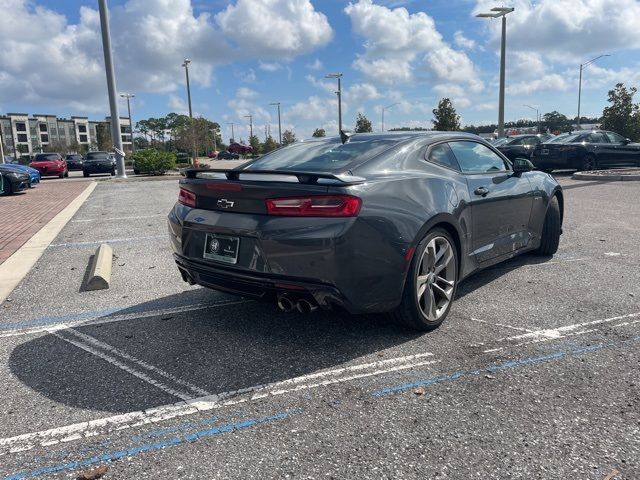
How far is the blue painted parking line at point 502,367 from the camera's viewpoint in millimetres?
2938

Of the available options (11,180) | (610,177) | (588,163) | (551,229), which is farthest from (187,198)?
(588,163)

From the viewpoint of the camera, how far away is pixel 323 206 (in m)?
3.17

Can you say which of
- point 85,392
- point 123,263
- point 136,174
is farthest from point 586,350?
point 136,174

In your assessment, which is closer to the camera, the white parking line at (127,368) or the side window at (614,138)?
the white parking line at (127,368)

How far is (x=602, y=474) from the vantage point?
217cm

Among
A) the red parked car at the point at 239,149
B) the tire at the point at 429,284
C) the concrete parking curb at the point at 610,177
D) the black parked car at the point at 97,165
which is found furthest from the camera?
the red parked car at the point at 239,149

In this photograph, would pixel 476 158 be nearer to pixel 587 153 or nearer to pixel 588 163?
pixel 587 153

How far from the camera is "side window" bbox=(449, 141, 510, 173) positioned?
4.48 m

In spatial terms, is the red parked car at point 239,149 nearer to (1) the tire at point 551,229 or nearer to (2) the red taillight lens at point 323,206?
(1) the tire at point 551,229

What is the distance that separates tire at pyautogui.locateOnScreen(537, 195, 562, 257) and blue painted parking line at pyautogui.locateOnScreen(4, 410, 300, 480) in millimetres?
4198

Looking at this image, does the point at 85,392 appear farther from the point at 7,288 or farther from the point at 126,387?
the point at 7,288

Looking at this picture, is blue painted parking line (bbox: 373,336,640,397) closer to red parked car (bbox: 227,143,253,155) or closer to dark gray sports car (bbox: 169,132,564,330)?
dark gray sports car (bbox: 169,132,564,330)

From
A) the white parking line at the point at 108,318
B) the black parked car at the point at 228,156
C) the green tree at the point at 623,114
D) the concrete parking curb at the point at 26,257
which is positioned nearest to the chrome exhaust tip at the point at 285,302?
the white parking line at the point at 108,318

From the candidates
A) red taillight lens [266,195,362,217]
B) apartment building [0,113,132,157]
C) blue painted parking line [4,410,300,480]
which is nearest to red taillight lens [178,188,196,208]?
red taillight lens [266,195,362,217]
